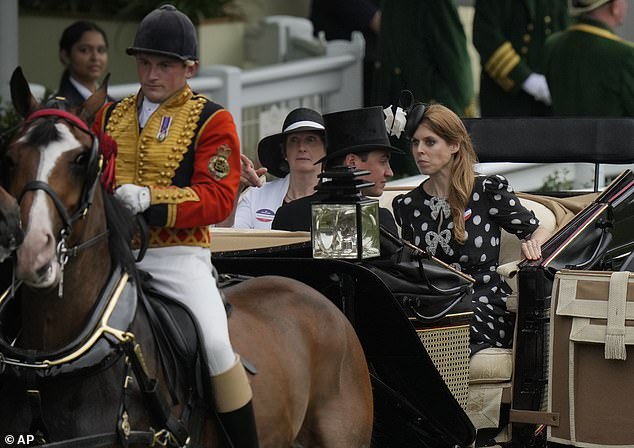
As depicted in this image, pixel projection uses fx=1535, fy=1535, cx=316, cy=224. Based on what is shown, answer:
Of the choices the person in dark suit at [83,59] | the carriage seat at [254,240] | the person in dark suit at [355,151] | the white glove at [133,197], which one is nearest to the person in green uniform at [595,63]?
the person in dark suit at [83,59]

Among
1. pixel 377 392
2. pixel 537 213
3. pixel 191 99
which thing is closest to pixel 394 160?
pixel 537 213

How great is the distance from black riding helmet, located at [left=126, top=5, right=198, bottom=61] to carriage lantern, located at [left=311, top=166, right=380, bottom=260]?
2.94 ft

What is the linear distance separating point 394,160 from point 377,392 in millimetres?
6212

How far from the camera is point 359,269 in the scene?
5965 millimetres

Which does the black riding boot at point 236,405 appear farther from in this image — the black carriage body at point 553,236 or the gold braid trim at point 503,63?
the gold braid trim at point 503,63

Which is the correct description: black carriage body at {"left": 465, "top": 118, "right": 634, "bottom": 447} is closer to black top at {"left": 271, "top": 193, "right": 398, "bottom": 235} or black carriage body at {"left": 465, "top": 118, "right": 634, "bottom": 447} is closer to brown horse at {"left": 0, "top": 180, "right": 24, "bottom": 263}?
black top at {"left": 271, "top": 193, "right": 398, "bottom": 235}

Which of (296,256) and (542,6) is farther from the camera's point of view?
(542,6)

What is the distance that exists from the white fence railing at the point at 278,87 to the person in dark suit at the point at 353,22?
0.09 metres

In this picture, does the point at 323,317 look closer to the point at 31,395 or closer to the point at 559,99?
the point at 31,395

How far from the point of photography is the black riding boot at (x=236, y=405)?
5.14 metres

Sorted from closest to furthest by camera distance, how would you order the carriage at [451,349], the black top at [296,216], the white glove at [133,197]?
1. the white glove at [133,197]
2. the carriage at [451,349]
3. the black top at [296,216]

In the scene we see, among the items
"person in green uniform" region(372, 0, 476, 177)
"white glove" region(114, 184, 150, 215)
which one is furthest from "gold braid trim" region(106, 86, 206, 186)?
"person in green uniform" region(372, 0, 476, 177)

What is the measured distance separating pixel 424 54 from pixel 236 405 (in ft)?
26.8

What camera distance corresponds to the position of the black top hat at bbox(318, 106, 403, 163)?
6703 mm
